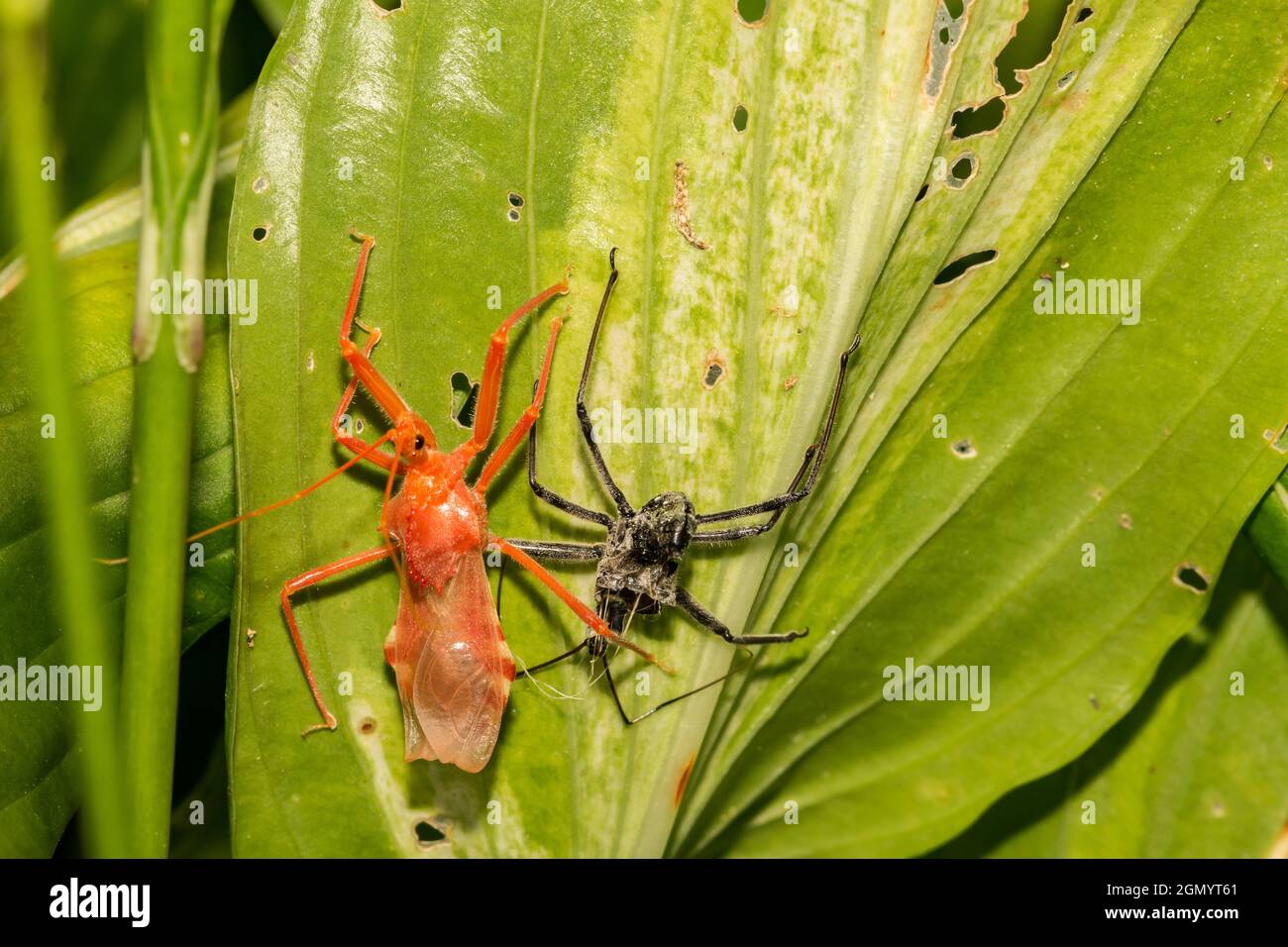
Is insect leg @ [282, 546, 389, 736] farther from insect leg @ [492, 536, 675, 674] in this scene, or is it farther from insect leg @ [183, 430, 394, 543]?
insect leg @ [492, 536, 675, 674]

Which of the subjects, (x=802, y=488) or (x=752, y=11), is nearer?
(x=752, y=11)

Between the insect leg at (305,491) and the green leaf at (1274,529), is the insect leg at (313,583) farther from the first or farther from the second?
the green leaf at (1274,529)

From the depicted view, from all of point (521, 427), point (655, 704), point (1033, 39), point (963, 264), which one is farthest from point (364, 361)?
point (1033, 39)

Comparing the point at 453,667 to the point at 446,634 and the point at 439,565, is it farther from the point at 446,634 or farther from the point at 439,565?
the point at 439,565

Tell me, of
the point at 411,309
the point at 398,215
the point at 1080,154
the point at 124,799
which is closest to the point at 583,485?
the point at 411,309

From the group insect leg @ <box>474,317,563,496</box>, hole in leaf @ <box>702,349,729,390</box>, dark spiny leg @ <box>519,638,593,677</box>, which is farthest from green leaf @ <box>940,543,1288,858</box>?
insect leg @ <box>474,317,563,496</box>

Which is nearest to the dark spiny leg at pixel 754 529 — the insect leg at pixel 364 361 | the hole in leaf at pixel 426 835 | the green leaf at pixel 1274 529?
the insect leg at pixel 364 361

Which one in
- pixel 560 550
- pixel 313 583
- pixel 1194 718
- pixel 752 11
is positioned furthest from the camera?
pixel 1194 718
